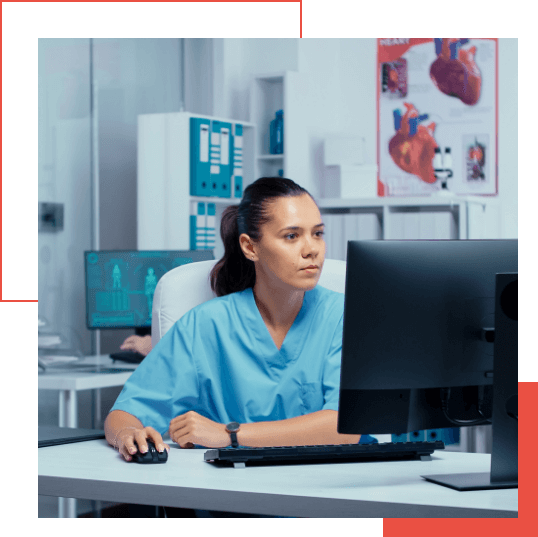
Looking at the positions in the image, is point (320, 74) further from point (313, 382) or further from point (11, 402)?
point (11, 402)

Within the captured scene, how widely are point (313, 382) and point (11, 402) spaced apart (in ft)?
2.70

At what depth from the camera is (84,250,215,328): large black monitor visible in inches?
134

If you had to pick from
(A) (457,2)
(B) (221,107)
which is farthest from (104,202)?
(A) (457,2)

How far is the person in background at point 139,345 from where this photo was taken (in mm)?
3379

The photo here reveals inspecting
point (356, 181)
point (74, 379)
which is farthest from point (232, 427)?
point (356, 181)

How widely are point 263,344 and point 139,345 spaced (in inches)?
66.1

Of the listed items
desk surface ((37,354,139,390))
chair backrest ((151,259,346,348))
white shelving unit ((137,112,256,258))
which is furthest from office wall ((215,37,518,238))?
chair backrest ((151,259,346,348))

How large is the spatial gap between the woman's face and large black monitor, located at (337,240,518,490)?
417 millimetres

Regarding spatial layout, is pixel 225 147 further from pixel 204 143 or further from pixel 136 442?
pixel 136 442

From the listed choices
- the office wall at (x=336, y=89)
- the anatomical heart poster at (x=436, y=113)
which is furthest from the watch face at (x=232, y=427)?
the anatomical heart poster at (x=436, y=113)

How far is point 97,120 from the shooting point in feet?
14.0

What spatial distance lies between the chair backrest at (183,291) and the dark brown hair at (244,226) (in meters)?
0.04

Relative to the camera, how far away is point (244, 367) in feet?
5.92

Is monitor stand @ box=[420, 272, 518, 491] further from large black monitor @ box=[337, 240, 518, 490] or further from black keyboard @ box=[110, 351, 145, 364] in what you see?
black keyboard @ box=[110, 351, 145, 364]
